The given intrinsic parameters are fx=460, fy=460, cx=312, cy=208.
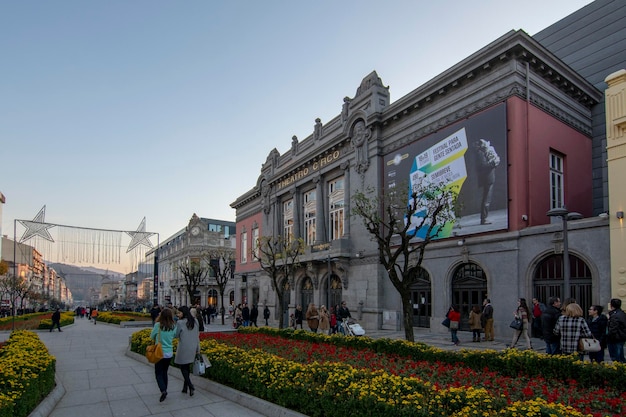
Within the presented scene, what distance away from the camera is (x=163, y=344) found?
8.81 meters

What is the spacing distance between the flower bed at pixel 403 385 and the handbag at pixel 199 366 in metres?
0.57

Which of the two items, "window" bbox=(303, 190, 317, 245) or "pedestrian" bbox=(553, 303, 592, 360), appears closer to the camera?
"pedestrian" bbox=(553, 303, 592, 360)

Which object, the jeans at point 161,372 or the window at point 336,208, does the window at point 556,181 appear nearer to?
the window at point 336,208

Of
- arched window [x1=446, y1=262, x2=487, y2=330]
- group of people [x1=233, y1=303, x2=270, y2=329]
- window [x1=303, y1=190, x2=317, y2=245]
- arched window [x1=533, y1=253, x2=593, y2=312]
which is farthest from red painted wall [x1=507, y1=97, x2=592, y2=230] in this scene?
window [x1=303, y1=190, x2=317, y2=245]

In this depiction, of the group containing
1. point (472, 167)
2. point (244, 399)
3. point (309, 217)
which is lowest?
point (244, 399)

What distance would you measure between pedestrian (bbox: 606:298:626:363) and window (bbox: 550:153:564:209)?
11.7 metres

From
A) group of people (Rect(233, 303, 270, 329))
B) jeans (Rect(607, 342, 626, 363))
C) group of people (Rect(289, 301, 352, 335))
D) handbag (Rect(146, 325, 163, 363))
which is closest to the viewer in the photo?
handbag (Rect(146, 325, 163, 363))

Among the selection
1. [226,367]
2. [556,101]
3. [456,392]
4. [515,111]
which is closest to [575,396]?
[456,392]

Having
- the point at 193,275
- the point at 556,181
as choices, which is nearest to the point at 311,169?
the point at 193,275

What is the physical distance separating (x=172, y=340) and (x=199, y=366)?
78 centimetres

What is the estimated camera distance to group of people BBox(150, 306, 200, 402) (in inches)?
347

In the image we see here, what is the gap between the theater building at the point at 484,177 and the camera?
1897 centimetres

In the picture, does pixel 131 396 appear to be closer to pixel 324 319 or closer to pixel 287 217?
pixel 324 319

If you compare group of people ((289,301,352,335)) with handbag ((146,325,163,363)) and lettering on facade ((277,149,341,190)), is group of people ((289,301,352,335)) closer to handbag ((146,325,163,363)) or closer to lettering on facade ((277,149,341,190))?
handbag ((146,325,163,363))
